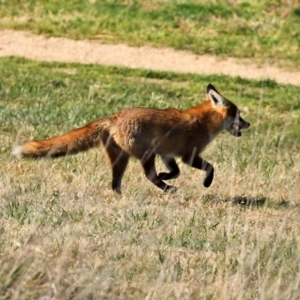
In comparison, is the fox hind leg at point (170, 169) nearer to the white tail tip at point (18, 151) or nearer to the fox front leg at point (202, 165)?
the fox front leg at point (202, 165)

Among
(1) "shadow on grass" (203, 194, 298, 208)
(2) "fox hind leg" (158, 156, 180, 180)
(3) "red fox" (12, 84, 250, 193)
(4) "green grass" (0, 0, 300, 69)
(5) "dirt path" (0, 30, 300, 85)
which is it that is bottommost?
(5) "dirt path" (0, 30, 300, 85)


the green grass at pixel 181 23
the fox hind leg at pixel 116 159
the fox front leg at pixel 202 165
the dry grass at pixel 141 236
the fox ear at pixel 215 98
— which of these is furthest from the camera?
the green grass at pixel 181 23

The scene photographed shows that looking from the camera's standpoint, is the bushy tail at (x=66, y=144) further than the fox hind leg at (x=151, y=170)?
No

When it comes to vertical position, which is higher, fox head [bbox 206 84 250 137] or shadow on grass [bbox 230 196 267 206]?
fox head [bbox 206 84 250 137]

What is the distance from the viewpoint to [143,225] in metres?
6.16

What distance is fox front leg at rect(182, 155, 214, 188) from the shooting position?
7914 mm

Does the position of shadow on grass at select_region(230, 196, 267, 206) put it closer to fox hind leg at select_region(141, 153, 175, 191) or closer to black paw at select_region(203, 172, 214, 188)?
black paw at select_region(203, 172, 214, 188)

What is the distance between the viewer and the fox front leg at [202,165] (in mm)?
7914

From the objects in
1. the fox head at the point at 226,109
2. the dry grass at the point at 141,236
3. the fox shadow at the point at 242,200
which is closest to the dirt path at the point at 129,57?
the fox head at the point at 226,109

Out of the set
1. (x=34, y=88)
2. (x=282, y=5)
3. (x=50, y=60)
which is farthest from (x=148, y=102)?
(x=282, y=5)

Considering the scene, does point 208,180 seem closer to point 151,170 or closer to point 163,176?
point 163,176

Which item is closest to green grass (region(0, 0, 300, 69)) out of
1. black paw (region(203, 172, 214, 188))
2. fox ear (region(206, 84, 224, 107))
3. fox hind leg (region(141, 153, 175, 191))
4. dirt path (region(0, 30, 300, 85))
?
dirt path (region(0, 30, 300, 85))

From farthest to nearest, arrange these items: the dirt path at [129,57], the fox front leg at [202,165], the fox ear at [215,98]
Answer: the dirt path at [129,57]
the fox ear at [215,98]
the fox front leg at [202,165]

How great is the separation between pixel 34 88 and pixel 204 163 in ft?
15.9
